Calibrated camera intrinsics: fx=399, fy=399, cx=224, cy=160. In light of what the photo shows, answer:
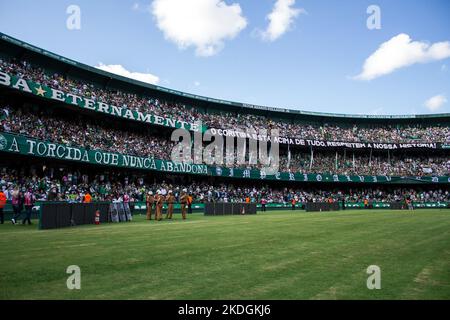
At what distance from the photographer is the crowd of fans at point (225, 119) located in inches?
1414

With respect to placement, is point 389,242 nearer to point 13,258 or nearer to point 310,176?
point 13,258

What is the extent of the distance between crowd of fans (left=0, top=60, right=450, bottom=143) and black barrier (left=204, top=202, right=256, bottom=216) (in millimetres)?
15402

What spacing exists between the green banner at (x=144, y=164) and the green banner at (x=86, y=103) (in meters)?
4.12

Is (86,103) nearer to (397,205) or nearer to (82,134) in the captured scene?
(82,134)

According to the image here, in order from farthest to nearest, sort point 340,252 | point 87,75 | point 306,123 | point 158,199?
point 306,123 → point 87,75 → point 158,199 → point 340,252

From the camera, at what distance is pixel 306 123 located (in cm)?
6588

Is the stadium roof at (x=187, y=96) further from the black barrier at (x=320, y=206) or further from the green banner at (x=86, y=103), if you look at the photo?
the black barrier at (x=320, y=206)

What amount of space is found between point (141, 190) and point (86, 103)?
388 inches

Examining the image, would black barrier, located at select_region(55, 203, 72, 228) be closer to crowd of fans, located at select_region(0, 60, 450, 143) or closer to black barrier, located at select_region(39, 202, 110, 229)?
black barrier, located at select_region(39, 202, 110, 229)

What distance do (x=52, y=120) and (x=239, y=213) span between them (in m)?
18.7

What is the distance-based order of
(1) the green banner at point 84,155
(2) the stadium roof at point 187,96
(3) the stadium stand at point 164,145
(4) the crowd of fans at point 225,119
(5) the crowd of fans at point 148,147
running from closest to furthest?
(1) the green banner at point 84,155 → (3) the stadium stand at point 164,145 → (5) the crowd of fans at point 148,147 → (2) the stadium roof at point 187,96 → (4) the crowd of fans at point 225,119

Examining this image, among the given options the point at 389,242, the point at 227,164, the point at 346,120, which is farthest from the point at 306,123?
the point at 389,242

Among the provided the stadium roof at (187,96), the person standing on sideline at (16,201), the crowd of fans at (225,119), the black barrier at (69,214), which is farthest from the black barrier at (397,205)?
the person standing on sideline at (16,201)

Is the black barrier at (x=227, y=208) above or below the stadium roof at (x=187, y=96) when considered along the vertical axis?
below
